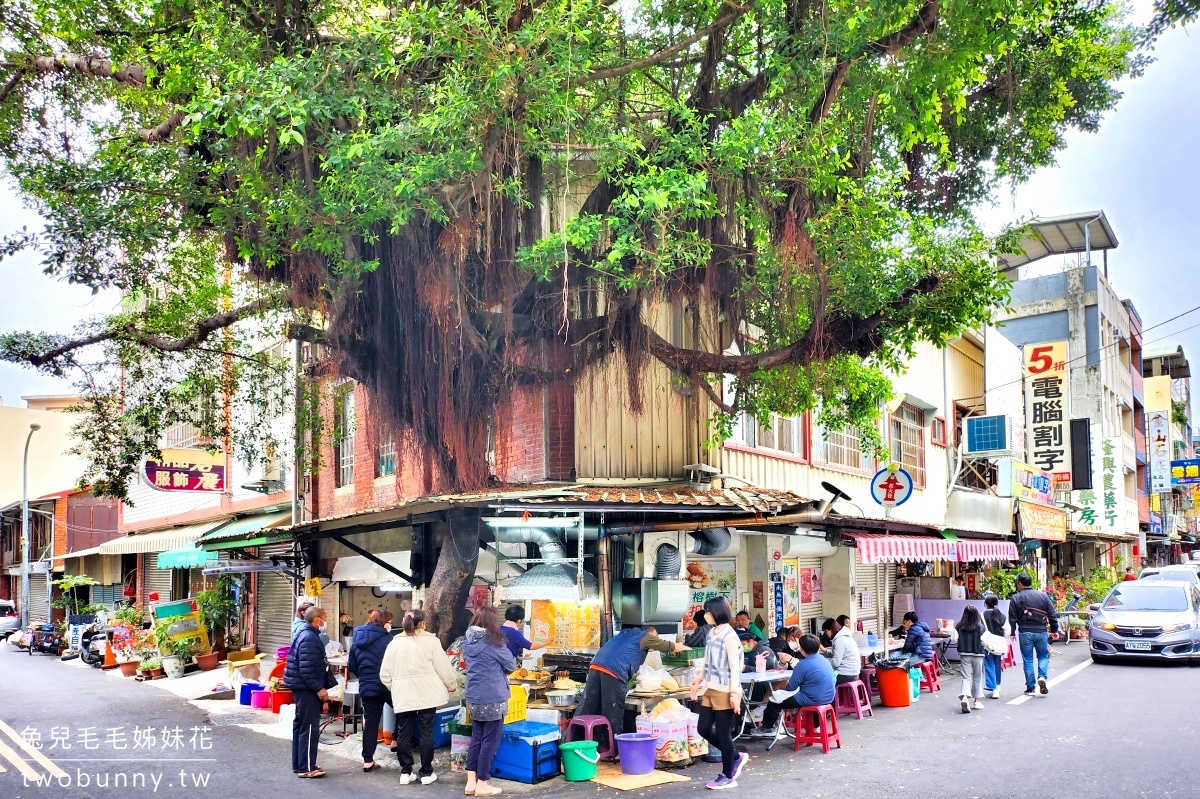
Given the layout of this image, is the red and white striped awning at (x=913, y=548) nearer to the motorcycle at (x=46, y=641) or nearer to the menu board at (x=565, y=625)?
the menu board at (x=565, y=625)

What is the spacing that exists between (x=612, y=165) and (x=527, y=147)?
94cm

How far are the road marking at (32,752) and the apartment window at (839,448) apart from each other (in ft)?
41.5

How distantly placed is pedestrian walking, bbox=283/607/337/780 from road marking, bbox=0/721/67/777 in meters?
2.39

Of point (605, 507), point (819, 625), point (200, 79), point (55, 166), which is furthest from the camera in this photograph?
point (819, 625)

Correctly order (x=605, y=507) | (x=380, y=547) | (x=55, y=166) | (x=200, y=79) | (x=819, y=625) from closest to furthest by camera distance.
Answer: (x=200, y=79), (x=605, y=507), (x=55, y=166), (x=380, y=547), (x=819, y=625)

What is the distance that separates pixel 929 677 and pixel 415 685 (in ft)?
30.8

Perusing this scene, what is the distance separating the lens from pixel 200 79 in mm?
9289

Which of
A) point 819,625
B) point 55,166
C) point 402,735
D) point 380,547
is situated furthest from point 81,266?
point 819,625

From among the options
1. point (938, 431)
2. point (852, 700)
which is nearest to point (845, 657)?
point (852, 700)

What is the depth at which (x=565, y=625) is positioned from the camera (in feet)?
43.0

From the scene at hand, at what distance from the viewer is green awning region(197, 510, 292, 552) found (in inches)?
635

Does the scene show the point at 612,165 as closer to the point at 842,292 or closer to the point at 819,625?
the point at 842,292

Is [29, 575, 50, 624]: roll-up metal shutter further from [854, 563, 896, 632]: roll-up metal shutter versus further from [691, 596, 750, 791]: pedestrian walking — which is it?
[691, 596, 750, 791]: pedestrian walking

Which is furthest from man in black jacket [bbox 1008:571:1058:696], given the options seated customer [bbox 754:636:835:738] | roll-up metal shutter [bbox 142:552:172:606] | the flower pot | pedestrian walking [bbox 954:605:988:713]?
roll-up metal shutter [bbox 142:552:172:606]
